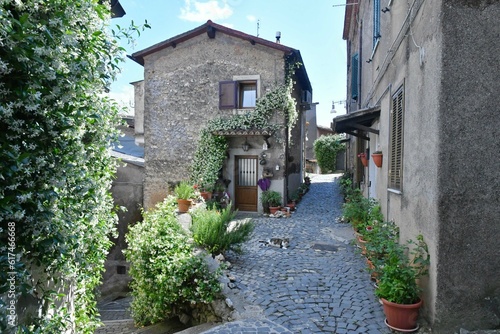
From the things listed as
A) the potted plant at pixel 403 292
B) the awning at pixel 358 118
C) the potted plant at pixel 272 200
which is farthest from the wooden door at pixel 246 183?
the potted plant at pixel 403 292

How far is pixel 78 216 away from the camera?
2.88 meters

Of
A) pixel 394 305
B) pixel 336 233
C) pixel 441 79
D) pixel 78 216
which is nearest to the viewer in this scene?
pixel 78 216

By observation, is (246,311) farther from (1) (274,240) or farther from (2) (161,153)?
(2) (161,153)

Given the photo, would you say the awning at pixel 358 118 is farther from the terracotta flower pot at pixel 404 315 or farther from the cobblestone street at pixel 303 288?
the terracotta flower pot at pixel 404 315

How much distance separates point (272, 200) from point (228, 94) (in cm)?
439

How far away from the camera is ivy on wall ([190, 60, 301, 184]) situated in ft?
37.5

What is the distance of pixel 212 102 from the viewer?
1217cm

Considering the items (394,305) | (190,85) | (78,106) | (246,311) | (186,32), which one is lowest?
(246,311)

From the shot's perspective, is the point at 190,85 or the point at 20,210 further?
the point at 190,85

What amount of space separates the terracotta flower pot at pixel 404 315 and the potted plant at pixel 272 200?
7845 mm

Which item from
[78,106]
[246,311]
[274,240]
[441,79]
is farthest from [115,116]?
[274,240]

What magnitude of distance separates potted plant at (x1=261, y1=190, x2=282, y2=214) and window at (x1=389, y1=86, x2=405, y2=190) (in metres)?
5.95

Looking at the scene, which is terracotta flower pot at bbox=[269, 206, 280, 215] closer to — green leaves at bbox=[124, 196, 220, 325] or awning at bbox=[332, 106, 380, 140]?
awning at bbox=[332, 106, 380, 140]

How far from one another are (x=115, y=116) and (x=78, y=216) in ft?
3.67
